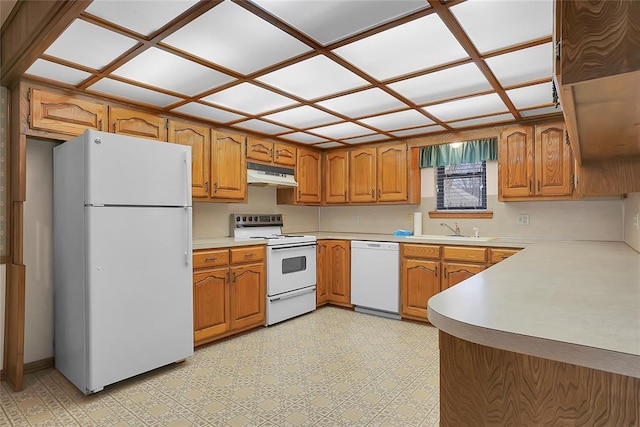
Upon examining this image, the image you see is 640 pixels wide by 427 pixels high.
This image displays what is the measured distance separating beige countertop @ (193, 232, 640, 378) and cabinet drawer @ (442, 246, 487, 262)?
72.9 inches

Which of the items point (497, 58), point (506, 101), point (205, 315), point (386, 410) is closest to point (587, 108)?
point (497, 58)

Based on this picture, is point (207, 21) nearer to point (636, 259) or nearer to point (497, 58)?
point (497, 58)

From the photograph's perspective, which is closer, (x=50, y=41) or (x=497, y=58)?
(x=50, y=41)

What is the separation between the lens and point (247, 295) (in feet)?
12.0

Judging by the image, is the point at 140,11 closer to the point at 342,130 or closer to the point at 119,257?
the point at 119,257

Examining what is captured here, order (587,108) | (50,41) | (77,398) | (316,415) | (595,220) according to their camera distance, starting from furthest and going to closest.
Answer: (595,220) < (77,398) < (316,415) < (50,41) < (587,108)

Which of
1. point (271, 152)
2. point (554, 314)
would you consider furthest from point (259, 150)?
point (554, 314)

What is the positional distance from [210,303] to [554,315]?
2.92 metres

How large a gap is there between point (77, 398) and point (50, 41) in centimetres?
223

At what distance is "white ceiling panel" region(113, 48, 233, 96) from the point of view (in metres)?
2.27

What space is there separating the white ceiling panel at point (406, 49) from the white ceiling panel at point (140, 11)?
3.06 ft

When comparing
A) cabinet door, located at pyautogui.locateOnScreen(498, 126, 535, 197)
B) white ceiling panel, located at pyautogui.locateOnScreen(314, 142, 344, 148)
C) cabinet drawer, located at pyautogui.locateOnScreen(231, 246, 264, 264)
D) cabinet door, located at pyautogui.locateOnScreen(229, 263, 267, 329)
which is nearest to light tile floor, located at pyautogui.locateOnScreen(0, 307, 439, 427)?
cabinet door, located at pyautogui.locateOnScreen(229, 263, 267, 329)

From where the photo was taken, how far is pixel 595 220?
357 cm

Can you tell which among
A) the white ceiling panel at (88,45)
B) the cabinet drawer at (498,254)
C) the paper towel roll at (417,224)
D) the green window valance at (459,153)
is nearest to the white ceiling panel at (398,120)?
the green window valance at (459,153)
